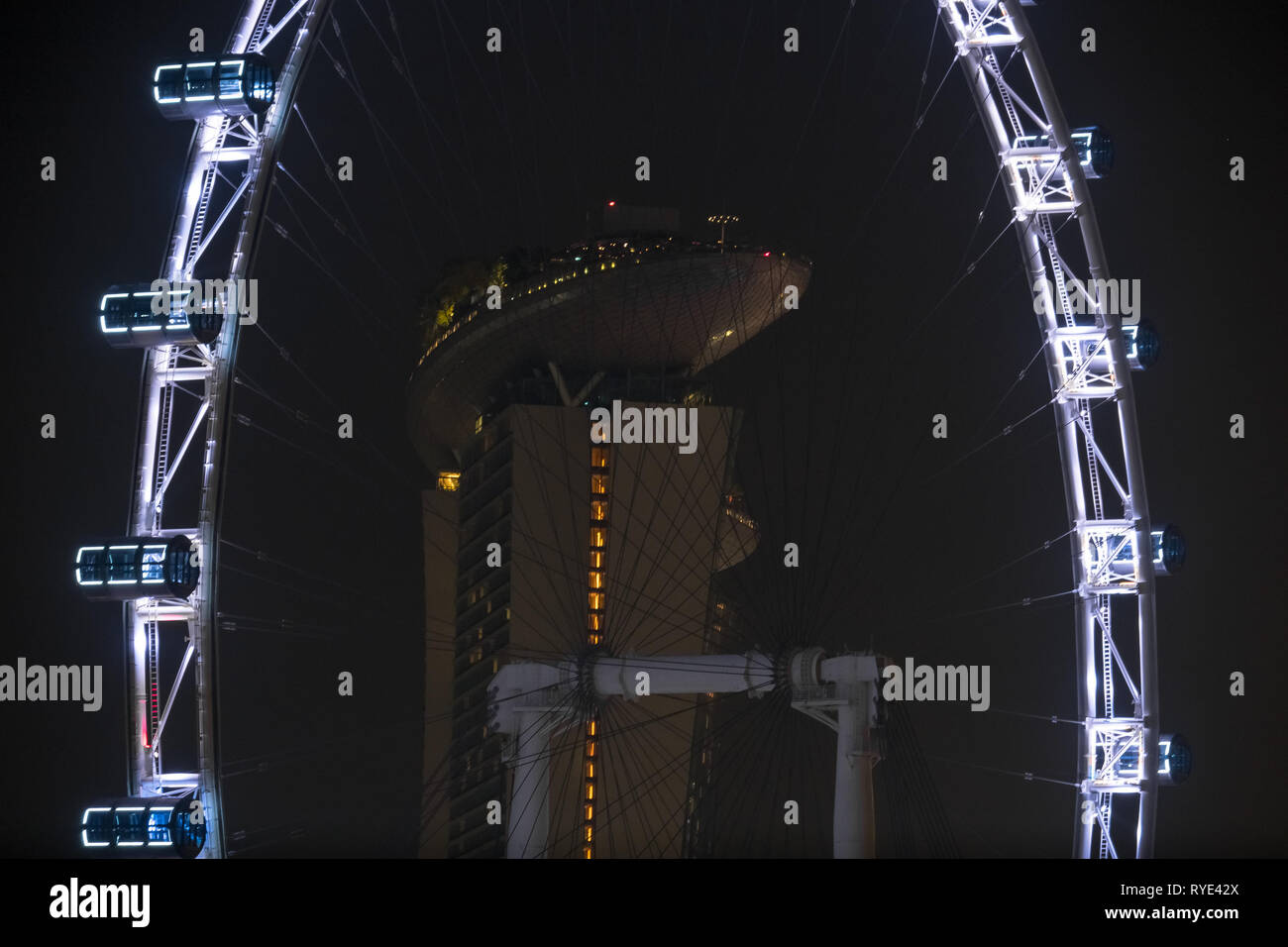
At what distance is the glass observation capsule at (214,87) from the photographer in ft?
69.6

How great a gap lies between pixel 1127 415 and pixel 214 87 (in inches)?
432

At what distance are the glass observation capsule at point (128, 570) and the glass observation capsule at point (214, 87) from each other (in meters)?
4.72

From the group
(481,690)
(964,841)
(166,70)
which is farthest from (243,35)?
(481,690)

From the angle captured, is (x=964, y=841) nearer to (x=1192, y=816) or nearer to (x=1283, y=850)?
(x=1192, y=816)

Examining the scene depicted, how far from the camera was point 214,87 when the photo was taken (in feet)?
69.5

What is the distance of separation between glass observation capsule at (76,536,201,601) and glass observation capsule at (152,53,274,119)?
4720mm

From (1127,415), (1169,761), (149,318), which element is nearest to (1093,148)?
(1127,415)

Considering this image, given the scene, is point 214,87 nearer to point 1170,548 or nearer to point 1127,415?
point 1127,415

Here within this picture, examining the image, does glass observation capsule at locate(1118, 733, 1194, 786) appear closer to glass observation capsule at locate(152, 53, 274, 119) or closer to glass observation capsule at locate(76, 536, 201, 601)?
glass observation capsule at locate(76, 536, 201, 601)

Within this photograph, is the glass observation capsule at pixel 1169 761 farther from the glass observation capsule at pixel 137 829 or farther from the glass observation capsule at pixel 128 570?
the glass observation capsule at pixel 128 570

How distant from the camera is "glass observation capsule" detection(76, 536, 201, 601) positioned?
20562 mm
